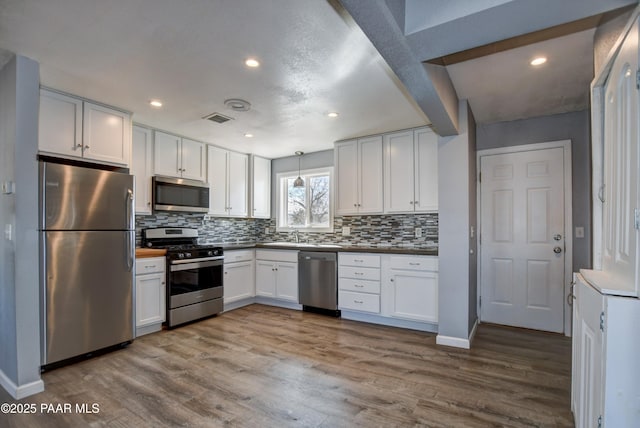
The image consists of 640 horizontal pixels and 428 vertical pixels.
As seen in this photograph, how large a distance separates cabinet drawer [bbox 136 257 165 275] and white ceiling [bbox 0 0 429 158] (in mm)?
1512

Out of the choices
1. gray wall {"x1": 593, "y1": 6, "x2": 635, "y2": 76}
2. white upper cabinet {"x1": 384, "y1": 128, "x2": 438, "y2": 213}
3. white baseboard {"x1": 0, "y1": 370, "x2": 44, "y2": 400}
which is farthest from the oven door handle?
gray wall {"x1": 593, "y1": 6, "x2": 635, "y2": 76}

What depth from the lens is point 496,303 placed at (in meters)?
3.67

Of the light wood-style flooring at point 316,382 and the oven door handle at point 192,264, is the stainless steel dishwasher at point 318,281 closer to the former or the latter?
the light wood-style flooring at point 316,382

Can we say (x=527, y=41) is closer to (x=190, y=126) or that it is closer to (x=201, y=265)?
(x=190, y=126)

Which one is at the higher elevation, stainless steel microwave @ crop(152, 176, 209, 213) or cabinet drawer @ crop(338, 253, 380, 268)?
stainless steel microwave @ crop(152, 176, 209, 213)

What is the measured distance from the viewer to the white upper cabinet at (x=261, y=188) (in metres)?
5.04

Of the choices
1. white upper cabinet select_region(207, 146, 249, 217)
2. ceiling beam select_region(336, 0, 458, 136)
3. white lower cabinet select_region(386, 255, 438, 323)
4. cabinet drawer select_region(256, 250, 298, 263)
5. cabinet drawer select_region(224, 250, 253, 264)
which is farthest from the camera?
white upper cabinet select_region(207, 146, 249, 217)

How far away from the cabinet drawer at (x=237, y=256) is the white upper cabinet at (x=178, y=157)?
1.08 metres

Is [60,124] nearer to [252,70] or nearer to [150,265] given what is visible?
[150,265]

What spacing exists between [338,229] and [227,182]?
1761 mm

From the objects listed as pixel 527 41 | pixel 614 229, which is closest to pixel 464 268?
pixel 614 229

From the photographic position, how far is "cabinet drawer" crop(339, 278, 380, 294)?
3693 millimetres

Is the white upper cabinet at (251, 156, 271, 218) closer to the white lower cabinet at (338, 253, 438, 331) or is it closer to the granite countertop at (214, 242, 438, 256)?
Answer: the granite countertop at (214, 242, 438, 256)

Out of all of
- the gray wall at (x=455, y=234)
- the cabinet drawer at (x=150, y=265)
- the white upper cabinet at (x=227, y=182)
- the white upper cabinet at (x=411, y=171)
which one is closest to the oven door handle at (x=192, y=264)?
the cabinet drawer at (x=150, y=265)
